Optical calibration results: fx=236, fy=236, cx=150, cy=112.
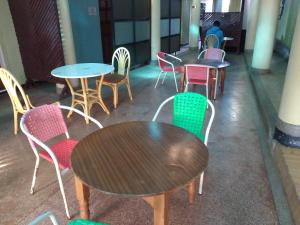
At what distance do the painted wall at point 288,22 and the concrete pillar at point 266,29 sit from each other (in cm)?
205

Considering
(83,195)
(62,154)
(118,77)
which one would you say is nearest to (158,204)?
(83,195)

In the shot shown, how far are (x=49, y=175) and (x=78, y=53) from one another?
3664 mm

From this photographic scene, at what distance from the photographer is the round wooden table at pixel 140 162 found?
3.81 ft

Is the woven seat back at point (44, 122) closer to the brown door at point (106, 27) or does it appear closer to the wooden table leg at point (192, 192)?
the wooden table leg at point (192, 192)

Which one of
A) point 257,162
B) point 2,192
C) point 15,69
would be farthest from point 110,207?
point 15,69

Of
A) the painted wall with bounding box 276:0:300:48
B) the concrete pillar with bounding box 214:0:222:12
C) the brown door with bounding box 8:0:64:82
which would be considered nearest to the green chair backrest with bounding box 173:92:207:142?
the brown door with bounding box 8:0:64:82

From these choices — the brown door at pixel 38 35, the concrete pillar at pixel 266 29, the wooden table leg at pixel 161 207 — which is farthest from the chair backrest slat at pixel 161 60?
the wooden table leg at pixel 161 207

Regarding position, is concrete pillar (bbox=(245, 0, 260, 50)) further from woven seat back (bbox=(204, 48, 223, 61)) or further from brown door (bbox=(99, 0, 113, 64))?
brown door (bbox=(99, 0, 113, 64))

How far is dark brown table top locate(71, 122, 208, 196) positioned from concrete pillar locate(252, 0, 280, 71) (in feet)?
14.9

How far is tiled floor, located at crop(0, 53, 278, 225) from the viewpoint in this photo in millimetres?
1787

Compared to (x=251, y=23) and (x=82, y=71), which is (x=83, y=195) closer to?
(x=82, y=71)

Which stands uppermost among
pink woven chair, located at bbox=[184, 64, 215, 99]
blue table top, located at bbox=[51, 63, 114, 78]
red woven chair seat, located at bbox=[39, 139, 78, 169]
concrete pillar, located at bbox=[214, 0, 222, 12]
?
concrete pillar, located at bbox=[214, 0, 222, 12]

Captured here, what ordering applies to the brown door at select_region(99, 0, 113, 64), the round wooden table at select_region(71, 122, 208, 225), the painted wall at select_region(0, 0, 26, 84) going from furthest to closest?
1. the brown door at select_region(99, 0, 113, 64)
2. the painted wall at select_region(0, 0, 26, 84)
3. the round wooden table at select_region(71, 122, 208, 225)

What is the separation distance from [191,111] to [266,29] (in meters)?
4.13
